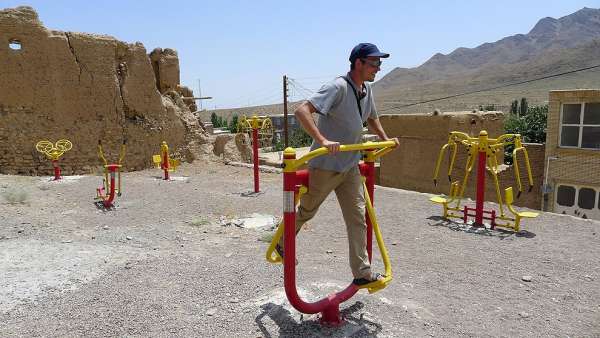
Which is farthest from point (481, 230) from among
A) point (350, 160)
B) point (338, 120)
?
point (338, 120)

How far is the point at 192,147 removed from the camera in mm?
14523

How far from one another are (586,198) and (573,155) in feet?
4.28

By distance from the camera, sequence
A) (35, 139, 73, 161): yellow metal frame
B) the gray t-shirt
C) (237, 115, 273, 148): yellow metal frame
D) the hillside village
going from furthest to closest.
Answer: (35, 139, 73, 161): yellow metal frame, (237, 115, 273, 148): yellow metal frame, the hillside village, the gray t-shirt

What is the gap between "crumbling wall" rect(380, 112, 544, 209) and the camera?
1386 centimetres

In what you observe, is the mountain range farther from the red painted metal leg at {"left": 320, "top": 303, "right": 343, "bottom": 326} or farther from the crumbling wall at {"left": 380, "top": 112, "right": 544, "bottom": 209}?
the red painted metal leg at {"left": 320, "top": 303, "right": 343, "bottom": 326}

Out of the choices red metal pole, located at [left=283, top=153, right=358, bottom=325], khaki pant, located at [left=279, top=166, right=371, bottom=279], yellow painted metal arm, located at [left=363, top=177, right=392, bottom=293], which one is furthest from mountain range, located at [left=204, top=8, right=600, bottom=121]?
red metal pole, located at [left=283, top=153, right=358, bottom=325]

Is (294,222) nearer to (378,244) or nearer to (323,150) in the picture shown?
(323,150)

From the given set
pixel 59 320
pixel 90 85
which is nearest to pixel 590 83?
pixel 90 85

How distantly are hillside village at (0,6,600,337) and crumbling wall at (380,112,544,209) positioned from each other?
0.05 meters

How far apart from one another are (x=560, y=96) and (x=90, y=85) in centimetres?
1323

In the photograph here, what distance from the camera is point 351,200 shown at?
332 cm

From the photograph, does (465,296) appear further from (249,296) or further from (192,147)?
(192,147)

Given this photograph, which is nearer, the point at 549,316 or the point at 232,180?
the point at 549,316

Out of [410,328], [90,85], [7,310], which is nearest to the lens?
[410,328]
